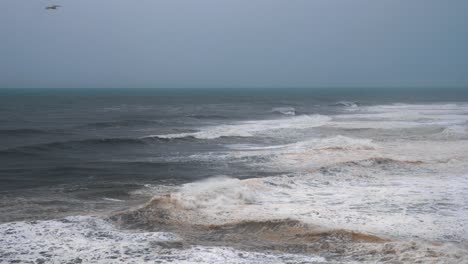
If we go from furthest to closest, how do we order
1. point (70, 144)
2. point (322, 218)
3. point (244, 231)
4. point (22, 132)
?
1. point (22, 132)
2. point (70, 144)
3. point (322, 218)
4. point (244, 231)

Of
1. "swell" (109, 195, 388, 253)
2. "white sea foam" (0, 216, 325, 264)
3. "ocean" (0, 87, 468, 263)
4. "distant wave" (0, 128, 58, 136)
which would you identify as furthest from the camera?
"distant wave" (0, 128, 58, 136)

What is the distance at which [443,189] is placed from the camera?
15031 millimetres

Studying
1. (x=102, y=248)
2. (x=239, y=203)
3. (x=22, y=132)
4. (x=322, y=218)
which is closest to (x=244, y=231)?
(x=322, y=218)

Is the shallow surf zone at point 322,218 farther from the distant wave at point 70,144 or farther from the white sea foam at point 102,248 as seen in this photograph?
the distant wave at point 70,144

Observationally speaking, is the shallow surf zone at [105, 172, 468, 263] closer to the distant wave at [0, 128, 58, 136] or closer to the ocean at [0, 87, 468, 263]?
the ocean at [0, 87, 468, 263]

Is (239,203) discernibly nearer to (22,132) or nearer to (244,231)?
(244,231)

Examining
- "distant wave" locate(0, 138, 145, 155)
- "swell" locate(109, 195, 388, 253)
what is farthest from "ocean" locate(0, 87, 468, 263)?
"distant wave" locate(0, 138, 145, 155)

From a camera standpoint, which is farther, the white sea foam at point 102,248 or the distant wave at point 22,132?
the distant wave at point 22,132

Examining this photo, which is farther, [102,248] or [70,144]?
[70,144]

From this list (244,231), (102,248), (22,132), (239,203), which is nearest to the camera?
(102,248)

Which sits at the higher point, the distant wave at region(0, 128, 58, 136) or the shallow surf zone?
the shallow surf zone

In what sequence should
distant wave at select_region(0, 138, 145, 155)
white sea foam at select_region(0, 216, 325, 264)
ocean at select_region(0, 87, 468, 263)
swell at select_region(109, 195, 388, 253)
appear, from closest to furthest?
white sea foam at select_region(0, 216, 325, 264) < ocean at select_region(0, 87, 468, 263) < swell at select_region(109, 195, 388, 253) < distant wave at select_region(0, 138, 145, 155)

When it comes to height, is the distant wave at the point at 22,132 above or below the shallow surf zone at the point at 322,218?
below

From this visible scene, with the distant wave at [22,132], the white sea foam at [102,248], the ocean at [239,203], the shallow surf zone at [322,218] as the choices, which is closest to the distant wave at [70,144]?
the ocean at [239,203]
